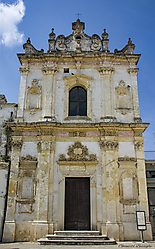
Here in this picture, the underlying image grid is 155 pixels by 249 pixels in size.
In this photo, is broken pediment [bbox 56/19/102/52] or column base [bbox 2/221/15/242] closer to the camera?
column base [bbox 2/221/15/242]

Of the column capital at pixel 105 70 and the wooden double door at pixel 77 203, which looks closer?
the wooden double door at pixel 77 203

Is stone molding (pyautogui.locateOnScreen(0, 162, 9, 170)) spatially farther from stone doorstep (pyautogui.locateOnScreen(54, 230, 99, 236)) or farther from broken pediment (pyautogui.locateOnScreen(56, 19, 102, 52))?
broken pediment (pyautogui.locateOnScreen(56, 19, 102, 52))

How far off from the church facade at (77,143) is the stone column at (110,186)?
0.05 meters

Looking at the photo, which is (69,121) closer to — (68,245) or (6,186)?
(6,186)

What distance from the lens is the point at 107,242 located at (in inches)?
437

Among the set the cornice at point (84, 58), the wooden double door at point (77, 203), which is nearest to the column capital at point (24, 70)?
the cornice at point (84, 58)

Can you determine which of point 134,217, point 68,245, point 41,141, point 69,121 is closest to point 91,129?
point 69,121

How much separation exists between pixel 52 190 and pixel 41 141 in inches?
107

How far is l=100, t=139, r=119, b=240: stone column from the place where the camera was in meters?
12.2

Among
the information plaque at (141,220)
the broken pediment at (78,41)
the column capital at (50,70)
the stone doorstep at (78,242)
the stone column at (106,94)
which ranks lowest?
the stone doorstep at (78,242)

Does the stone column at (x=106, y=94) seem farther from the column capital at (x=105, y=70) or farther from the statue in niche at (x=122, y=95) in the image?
the statue in niche at (x=122, y=95)

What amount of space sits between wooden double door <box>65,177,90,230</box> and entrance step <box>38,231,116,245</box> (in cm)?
58

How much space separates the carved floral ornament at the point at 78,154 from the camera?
13453mm

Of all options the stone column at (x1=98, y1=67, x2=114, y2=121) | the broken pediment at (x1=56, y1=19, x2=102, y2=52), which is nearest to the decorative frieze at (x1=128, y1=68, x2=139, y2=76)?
the stone column at (x1=98, y1=67, x2=114, y2=121)
